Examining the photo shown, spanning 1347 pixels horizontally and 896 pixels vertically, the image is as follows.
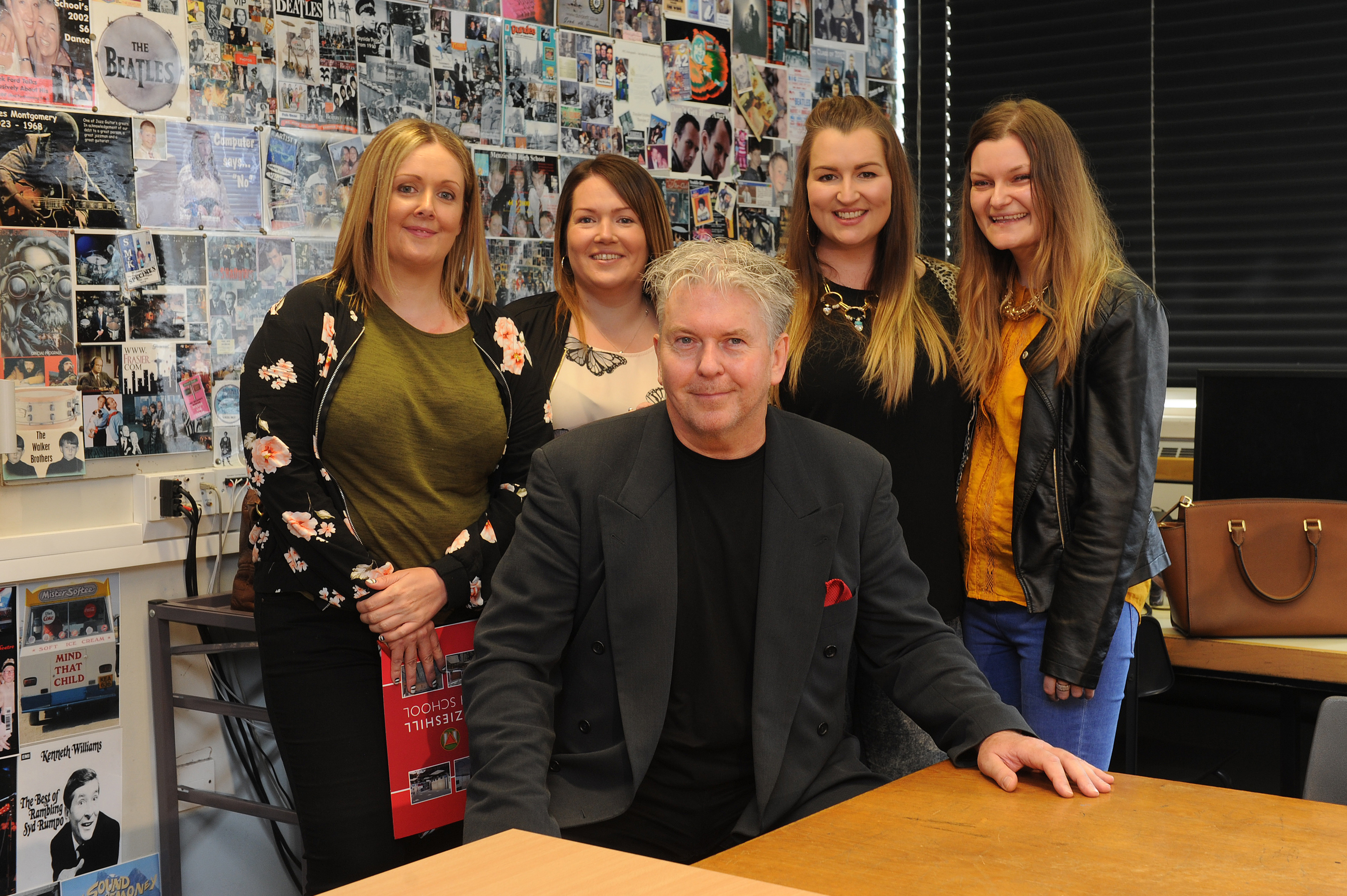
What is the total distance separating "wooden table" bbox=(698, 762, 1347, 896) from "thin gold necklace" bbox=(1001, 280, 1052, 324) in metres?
0.93

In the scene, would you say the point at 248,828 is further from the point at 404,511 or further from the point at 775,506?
the point at 775,506

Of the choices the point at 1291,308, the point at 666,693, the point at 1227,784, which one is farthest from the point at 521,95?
the point at 1227,784

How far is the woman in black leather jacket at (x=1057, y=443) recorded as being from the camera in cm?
193

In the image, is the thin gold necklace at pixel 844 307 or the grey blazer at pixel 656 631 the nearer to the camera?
the grey blazer at pixel 656 631

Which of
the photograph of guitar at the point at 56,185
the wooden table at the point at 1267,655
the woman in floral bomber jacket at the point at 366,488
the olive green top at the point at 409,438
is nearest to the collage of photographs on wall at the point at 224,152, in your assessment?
the photograph of guitar at the point at 56,185

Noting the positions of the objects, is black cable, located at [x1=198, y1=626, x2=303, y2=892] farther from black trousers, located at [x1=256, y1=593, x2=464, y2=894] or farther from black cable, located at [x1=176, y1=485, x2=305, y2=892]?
black trousers, located at [x1=256, y1=593, x2=464, y2=894]

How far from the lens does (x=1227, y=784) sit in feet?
10.0

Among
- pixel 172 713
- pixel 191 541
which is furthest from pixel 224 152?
pixel 172 713

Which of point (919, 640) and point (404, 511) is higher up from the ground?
point (404, 511)

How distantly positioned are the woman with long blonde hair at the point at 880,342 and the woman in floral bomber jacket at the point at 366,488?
61cm

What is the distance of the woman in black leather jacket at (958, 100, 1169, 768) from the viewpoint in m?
1.93

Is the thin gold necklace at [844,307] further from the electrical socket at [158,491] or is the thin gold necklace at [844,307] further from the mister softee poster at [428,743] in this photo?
the electrical socket at [158,491]

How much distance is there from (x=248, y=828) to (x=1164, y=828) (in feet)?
7.34

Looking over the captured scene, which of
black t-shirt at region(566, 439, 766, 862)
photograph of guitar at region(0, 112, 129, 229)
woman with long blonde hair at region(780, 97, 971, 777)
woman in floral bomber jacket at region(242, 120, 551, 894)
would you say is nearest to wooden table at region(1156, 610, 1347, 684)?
woman with long blonde hair at region(780, 97, 971, 777)
